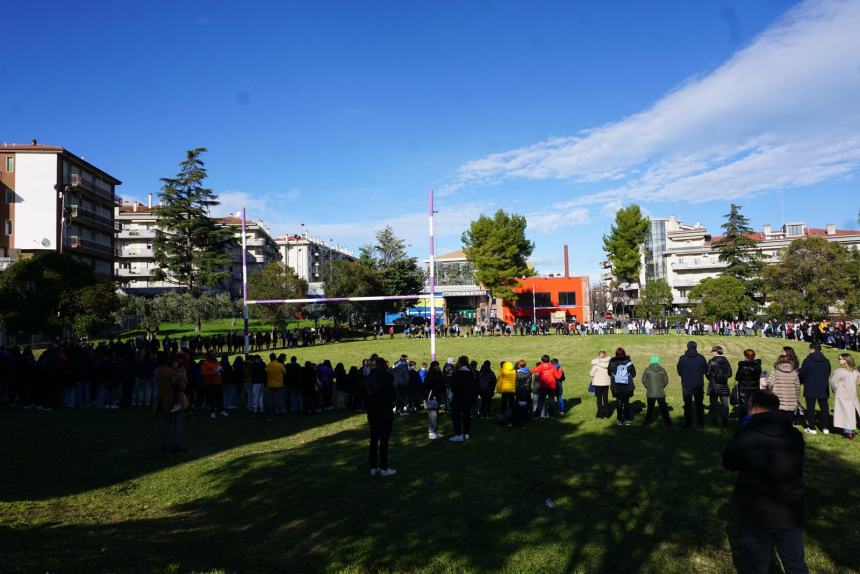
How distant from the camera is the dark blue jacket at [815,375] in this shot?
10.9 meters

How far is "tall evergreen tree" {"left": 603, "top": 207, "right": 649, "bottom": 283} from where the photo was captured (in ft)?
220

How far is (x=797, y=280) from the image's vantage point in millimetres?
48219

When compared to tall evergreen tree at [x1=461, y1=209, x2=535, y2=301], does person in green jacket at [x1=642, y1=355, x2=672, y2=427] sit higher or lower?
lower

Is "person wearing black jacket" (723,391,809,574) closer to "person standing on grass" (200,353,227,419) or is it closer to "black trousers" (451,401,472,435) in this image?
"black trousers" (451,401,472,435)

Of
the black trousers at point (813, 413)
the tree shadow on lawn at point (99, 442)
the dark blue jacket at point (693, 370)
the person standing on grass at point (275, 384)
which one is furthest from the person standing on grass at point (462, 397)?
the black trousers at point (813, 413)

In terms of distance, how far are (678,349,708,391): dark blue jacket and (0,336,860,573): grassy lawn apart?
953 millimetres

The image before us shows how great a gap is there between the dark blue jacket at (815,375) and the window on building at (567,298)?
69.1 m

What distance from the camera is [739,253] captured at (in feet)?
199

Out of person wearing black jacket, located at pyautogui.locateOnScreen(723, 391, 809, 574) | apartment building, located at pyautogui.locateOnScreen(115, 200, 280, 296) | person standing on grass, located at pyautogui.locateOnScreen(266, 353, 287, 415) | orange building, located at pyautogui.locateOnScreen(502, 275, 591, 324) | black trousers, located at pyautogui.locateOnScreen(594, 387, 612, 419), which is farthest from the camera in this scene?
orange building, located at pyautogui.locateOnScreen(502, 275, 591, 324)

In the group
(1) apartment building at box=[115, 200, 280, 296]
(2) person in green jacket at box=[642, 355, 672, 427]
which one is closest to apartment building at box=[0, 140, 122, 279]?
(1) apartment building at box=[115, 200, 280, 296]

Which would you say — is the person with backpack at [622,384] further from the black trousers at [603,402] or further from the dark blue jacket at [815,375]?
the dark blue jacket at [815,375]

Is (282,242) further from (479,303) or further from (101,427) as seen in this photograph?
(101,427)

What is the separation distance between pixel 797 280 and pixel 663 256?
126 ft

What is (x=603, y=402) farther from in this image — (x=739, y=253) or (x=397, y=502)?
(x=739, y=253)
